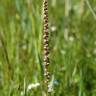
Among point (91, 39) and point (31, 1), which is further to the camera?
point (91, 39)

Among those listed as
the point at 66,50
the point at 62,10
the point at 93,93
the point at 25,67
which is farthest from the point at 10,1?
the point at 93,93

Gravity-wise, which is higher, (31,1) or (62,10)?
(62,10)

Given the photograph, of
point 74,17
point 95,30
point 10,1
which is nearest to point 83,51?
point 95,30

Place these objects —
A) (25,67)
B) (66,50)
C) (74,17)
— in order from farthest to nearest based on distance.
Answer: (74,17) → (66,50) → (25,67)

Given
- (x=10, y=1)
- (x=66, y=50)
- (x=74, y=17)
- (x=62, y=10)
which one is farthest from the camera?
(x=62, y=10)

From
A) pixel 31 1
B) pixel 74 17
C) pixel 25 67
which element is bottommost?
pixel 25 67

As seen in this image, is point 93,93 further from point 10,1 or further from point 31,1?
point 10,1
